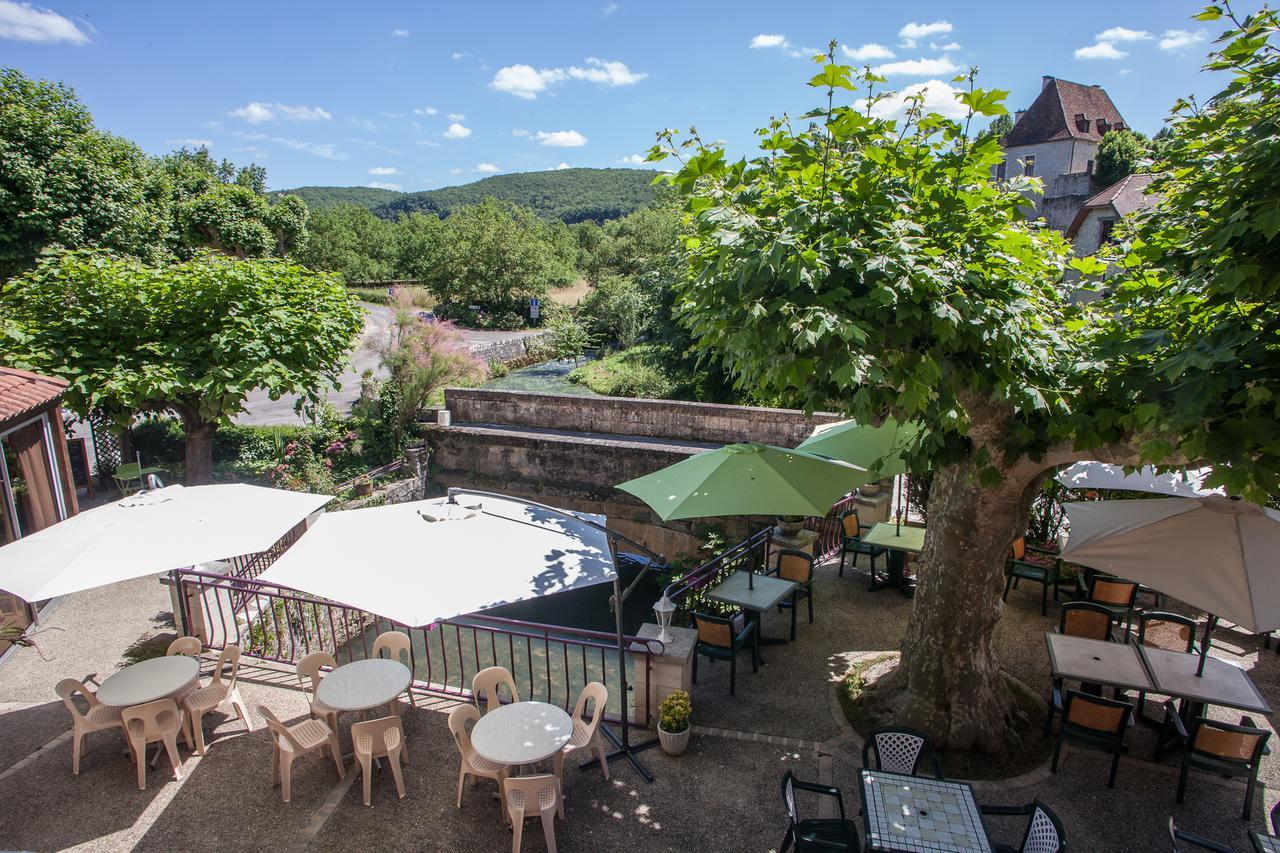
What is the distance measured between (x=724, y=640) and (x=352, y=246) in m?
64.5

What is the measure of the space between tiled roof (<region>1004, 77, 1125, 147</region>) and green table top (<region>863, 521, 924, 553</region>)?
1670 inches

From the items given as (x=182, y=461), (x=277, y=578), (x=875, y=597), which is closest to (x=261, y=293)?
(x=277, y=578)

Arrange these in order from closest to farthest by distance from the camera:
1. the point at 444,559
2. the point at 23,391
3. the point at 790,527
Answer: the point at 444,559, the point at 23,391, the point at 790,527

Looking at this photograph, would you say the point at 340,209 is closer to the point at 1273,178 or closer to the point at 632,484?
the point at 632,484

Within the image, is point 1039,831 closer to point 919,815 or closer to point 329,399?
point 919,815

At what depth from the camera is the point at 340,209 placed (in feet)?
253

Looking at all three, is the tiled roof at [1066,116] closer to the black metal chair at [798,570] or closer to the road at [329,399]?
the road at [329,399]

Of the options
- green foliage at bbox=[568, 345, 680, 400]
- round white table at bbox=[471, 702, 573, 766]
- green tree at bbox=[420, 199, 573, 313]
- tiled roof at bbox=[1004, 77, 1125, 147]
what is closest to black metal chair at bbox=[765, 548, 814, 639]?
round white table at bbox=[471, 702, 573, 766]

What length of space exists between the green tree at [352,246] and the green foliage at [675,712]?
5153cm

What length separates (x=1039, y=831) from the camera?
4402 mm

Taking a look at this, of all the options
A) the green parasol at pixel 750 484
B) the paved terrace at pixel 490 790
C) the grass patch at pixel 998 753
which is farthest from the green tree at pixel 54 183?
the grass patch at pixel 998 753

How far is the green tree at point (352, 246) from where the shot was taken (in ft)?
183

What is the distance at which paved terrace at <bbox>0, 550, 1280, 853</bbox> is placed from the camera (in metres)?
5.32

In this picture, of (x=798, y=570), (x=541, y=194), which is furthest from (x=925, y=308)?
(x=541, y=194)
